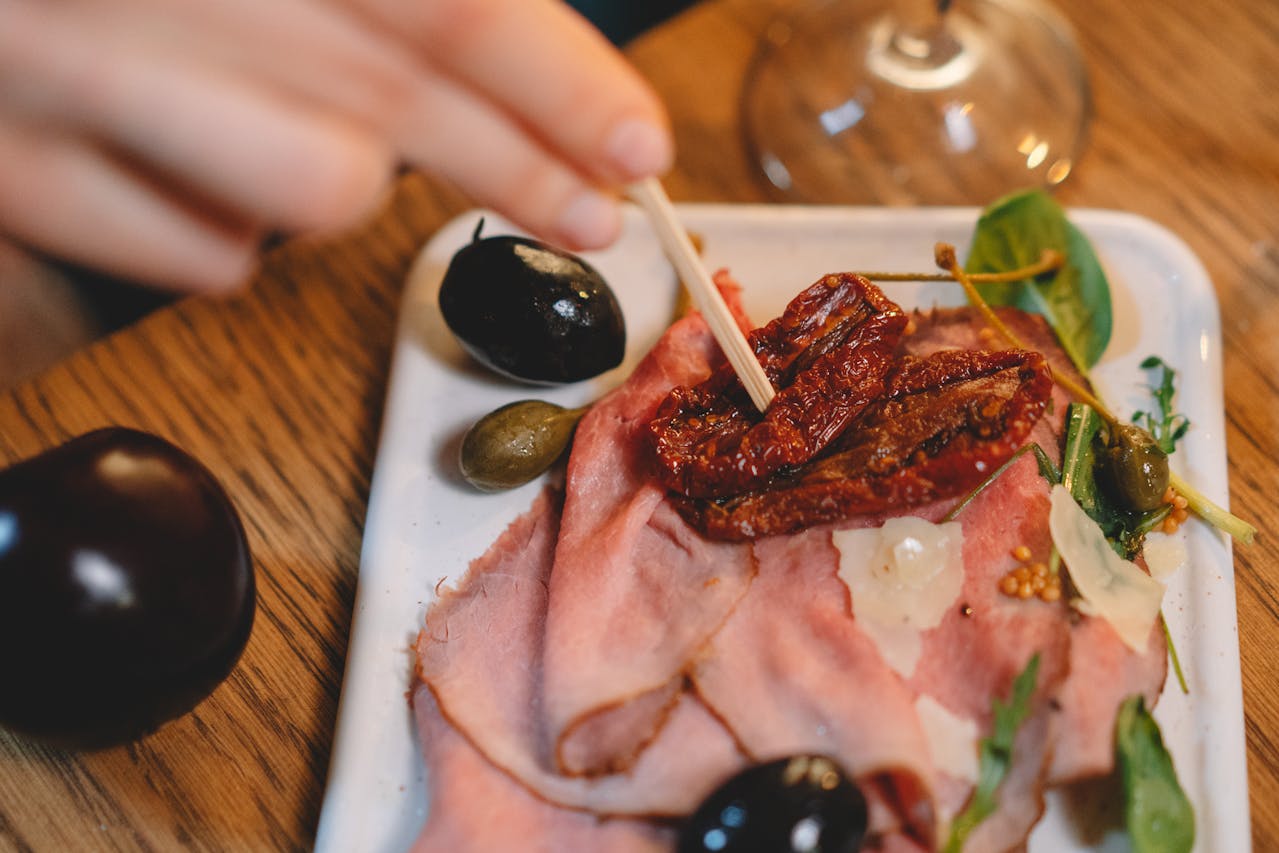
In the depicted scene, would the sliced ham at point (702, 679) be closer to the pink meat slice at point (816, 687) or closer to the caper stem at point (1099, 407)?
the pink meat slice at point (816, 687)

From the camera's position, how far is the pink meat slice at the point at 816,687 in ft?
4.11

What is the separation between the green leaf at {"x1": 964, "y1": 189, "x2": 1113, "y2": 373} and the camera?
1.66 m

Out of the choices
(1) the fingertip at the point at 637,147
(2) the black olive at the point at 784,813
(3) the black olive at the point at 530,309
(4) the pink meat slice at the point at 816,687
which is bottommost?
(4) the pink meat slice at the point at 816,687

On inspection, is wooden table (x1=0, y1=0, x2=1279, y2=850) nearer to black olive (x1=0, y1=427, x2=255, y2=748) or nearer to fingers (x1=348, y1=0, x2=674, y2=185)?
black olive (x1=0, y1=427, x2=255, y2=748)

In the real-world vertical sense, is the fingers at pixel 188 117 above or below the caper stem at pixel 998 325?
above

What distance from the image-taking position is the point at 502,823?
4.25 ft

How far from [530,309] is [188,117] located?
0.92 meters

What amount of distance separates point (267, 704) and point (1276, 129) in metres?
2.20

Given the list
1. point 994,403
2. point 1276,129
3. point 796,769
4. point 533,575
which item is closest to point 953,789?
point 796,769

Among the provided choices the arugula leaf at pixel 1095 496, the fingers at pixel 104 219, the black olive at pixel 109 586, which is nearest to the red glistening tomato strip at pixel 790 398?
the arugula leaf at pixel 1095 496

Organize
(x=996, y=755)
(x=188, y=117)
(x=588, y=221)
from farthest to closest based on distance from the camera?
(x=996, y=755), (x=588, y=221), (x=188, y=117)

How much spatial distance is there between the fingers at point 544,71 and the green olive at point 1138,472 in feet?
3.25

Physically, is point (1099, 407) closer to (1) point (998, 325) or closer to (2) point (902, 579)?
(1) point (998, 325)

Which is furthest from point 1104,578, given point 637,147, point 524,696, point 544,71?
point 544,71
